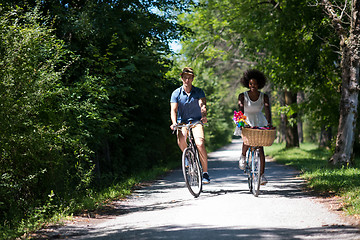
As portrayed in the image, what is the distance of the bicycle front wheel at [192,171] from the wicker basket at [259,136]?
113 cm

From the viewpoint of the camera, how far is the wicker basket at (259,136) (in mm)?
7824

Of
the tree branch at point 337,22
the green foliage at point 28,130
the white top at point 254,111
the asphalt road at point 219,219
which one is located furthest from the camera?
the tree branch at point 337,22

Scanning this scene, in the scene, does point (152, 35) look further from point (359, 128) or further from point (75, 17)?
point (359, 128)

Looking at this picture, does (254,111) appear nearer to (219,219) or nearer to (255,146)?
(255,146)

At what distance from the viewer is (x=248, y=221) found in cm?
603

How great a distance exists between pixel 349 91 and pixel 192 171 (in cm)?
627

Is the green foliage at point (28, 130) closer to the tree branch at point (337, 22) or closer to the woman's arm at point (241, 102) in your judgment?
the woman's arm at point (241, 102)

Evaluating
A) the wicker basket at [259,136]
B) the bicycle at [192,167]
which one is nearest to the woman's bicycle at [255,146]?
the wicker basket at [259,136]

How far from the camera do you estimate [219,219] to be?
20.5 ft

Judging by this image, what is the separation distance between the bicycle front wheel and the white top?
1.25m

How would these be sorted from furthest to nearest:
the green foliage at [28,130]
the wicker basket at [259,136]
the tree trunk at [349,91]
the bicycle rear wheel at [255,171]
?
1. the tree trunk at [349,91]
2. the bicycle rear wheel at [255,171]
3. the wicker basket at [259,136]
4. the green foliage at [28,130]

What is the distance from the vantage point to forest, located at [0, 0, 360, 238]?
7664 mm

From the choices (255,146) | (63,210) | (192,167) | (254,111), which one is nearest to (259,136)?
(255,146)

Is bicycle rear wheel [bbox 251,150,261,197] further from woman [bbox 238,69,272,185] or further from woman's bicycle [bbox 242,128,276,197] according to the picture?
woman [bbox 238,69,272,185]
